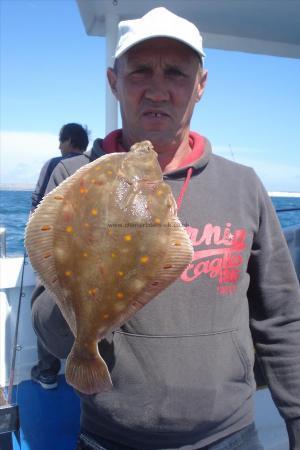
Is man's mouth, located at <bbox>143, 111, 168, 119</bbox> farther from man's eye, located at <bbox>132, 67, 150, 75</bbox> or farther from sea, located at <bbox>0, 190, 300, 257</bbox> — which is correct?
sea, located at <bbox>0, 190, 300, 257</bbox>

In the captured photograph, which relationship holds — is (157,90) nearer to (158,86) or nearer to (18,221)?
(158,86)

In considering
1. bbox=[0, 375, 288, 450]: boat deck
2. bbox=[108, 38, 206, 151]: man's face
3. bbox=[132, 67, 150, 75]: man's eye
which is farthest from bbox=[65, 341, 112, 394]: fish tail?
bbox=[0, 375, 288, 450]: boat deck

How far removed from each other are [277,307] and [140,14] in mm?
4158

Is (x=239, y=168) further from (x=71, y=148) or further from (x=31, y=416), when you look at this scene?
(x=71, y=148)

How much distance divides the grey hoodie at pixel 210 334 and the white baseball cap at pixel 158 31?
0.45m

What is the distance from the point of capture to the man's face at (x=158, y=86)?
1.54m

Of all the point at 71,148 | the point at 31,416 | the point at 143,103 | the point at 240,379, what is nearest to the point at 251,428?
the point at 240,379

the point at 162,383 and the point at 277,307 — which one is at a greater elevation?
the point at 277,307

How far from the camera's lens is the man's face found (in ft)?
5.07

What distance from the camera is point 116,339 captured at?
1538 millimetres

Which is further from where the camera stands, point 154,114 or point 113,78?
point 113,78

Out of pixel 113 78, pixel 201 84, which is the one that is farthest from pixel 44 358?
pixel 201 84

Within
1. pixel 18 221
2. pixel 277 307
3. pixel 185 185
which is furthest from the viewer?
pixel 18 221

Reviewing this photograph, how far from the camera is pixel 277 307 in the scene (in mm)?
1834
